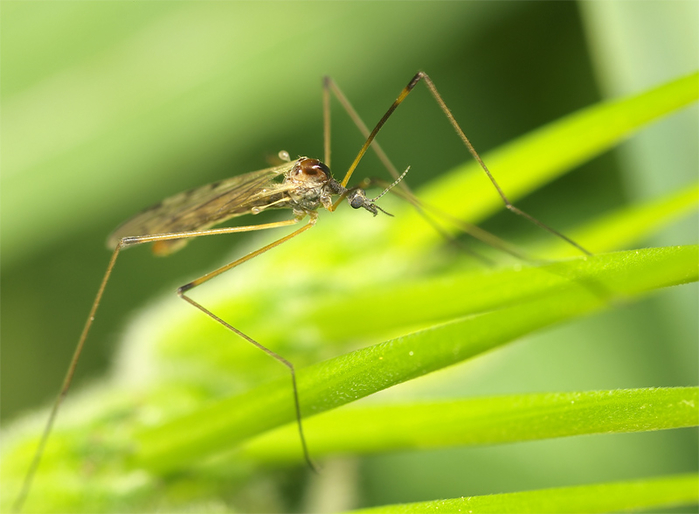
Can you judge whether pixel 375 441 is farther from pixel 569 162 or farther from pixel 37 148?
pixel 37 148

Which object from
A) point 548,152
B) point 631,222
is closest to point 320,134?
point 548,152

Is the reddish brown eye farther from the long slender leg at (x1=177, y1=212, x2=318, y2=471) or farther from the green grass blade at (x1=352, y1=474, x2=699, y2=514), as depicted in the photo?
the green grass blade at (x1=352, y1=474, x2=699, y2=514)

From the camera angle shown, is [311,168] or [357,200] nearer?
[357,200]

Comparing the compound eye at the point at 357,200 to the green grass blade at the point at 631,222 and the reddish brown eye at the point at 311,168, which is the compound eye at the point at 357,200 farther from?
the green grass blade at the point at 631,222

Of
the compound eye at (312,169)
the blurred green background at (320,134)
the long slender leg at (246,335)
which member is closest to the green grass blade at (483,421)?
the long slender leg at (246,335)

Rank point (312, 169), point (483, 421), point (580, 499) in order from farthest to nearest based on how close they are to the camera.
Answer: point (312, 169)
point (483, 421)
point (580, 499)

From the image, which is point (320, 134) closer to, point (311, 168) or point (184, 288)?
point (311, 168)

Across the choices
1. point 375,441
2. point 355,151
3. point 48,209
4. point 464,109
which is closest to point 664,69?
point 464,109

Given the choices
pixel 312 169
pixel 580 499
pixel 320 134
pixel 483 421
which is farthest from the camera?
pixel 320 134
